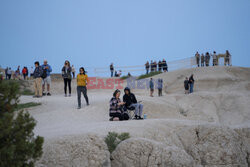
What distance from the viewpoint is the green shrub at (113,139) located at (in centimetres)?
748

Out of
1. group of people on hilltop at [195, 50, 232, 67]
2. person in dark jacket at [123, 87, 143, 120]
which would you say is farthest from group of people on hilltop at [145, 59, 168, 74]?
person in dark jacket at [123, 87, 143, 120]

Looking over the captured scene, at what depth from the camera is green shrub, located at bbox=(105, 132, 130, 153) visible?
7.48m

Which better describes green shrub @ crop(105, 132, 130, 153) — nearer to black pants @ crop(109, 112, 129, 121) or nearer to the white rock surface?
the white rock surface

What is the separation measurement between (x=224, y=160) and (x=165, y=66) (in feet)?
87.1

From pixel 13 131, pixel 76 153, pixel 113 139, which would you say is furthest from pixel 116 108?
pixel 13 131

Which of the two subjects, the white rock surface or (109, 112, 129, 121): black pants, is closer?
the white rock surface

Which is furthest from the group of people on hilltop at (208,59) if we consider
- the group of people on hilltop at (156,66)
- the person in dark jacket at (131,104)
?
the person in dark jacket at (131,104)

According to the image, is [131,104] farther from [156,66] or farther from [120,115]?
[156,66]

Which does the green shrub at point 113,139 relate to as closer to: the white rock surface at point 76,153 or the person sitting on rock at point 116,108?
the white rock surface at point 76,153

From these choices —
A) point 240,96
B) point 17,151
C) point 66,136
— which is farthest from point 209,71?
point 17,151

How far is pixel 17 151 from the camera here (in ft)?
14.5

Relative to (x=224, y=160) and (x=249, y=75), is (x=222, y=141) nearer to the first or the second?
(x=224, y=160)

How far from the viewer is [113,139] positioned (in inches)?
302

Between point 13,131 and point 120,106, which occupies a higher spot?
point 13,131
